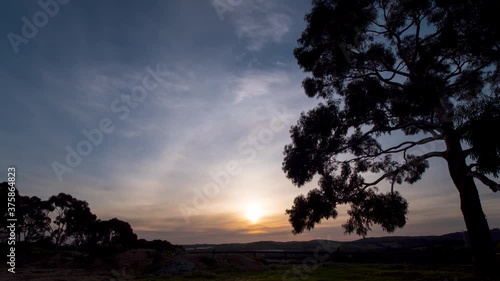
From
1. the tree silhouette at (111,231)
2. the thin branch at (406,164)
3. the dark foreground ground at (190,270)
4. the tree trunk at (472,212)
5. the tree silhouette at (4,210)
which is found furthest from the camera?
the tree silhouette at (111,231)

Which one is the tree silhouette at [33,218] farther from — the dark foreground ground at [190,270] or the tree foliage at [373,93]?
the tree foliage at [373,93]

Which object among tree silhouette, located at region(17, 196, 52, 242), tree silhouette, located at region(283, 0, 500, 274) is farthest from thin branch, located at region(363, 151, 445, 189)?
tree silhouette, located at region(17, 196, 52, 242)

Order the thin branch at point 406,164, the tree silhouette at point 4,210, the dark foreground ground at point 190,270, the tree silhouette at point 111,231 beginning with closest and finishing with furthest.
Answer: the thin branch at point 406,164, the dark foreground ground at point 190,270, the tree silhouette at point 4,210, the tree silhouette at point 111,231

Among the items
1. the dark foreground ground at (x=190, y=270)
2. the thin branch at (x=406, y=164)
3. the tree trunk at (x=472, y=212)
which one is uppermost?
the thin branch at (x=406, y=164)

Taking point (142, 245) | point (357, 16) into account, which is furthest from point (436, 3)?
point (142, 245)

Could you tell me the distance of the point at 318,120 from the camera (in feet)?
58.5

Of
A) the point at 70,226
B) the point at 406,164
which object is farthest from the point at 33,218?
the point at 406,164

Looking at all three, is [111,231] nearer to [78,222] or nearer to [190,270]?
[78,222]

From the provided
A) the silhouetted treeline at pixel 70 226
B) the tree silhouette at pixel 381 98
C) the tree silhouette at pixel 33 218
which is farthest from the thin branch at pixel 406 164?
the tree silhouette at pixel 33 218

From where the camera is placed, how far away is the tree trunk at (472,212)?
1517cm

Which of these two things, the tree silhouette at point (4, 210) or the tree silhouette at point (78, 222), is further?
the tree silhouette at point (78, 222)

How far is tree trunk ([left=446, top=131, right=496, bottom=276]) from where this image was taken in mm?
15172

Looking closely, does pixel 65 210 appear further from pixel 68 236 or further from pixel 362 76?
pixel 362 76

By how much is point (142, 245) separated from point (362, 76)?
47.4 meters
